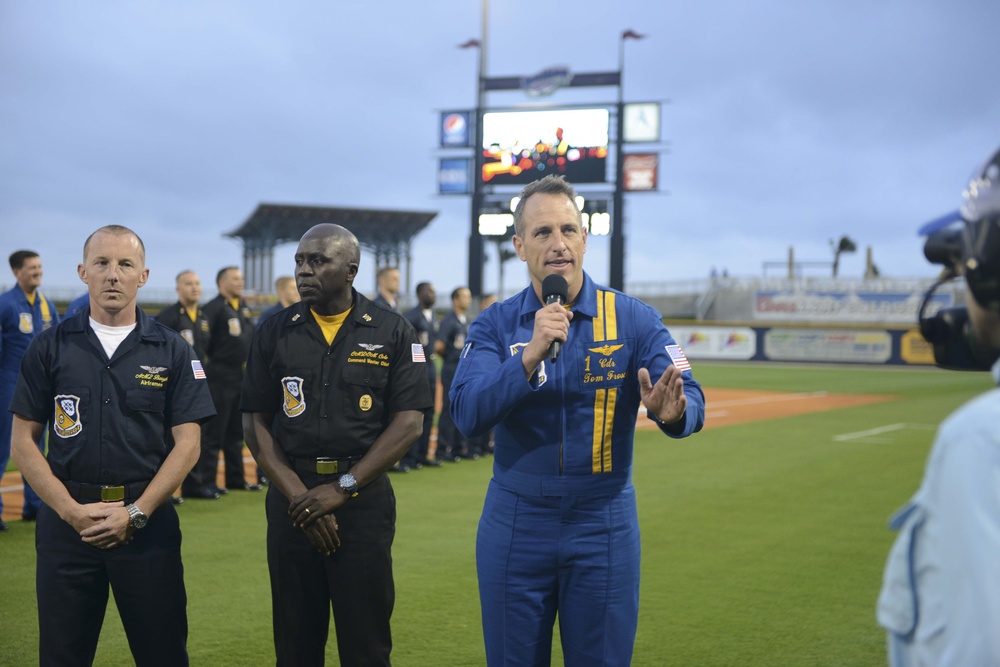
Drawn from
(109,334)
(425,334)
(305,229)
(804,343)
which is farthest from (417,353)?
(305,229)

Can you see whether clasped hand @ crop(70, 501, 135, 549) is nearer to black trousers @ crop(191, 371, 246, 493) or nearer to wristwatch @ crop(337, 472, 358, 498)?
wristwatch @ crop(337, 472, 358, 498)

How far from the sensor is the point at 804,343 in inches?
1499

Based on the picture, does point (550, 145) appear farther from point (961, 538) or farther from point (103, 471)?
point (961, 538)

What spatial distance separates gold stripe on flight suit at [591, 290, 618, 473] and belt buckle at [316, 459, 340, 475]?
1.34m

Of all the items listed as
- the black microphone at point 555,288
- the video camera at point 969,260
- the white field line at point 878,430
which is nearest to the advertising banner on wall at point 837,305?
the white field line at point 878,430

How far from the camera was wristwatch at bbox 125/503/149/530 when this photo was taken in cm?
355

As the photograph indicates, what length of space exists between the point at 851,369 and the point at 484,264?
1474cm

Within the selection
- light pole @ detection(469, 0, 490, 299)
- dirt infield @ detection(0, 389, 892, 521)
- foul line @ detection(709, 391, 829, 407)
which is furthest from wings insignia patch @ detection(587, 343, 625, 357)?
light pole @ detection(469, 0, 490, 299)

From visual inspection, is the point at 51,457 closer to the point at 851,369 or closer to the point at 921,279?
the point at 851,369

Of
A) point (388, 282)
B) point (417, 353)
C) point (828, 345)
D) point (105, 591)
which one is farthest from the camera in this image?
point (828, 345)

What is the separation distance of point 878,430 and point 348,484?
14.5 meters

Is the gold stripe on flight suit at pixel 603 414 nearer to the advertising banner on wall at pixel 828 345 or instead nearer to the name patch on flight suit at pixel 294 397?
the name patch on flight suit at pixel 294 397

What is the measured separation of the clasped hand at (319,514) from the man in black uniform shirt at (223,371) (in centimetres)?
601

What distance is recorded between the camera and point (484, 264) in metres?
31.8
